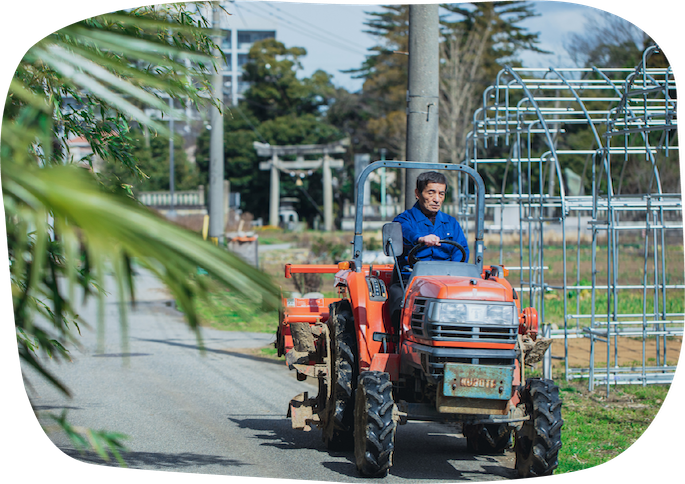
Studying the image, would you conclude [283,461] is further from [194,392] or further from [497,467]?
[194,392]

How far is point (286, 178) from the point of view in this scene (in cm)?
5169

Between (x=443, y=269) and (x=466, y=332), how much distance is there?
709 mm

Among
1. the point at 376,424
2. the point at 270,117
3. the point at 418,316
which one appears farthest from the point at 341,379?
the point at 270,117

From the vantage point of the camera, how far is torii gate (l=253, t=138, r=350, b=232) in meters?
45.8

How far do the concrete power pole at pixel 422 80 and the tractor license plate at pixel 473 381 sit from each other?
12.8ft

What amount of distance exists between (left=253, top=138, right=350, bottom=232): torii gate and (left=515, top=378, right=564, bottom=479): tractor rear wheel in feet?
133

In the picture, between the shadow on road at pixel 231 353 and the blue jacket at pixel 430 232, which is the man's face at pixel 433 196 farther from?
the shadow on road at pixel 231 353

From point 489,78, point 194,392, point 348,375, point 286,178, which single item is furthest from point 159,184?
point 348,375

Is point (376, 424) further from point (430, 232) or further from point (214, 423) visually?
point (214, 423)

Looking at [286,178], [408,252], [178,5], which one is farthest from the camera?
[286,178]

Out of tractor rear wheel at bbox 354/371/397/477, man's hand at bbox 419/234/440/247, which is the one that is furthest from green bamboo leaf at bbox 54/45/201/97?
man's hand at bbox 419/234/440/247

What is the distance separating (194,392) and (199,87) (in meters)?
6.07

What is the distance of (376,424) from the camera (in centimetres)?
520

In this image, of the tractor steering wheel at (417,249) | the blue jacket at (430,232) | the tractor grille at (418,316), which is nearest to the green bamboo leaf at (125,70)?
the tractor grille at (418,316)
